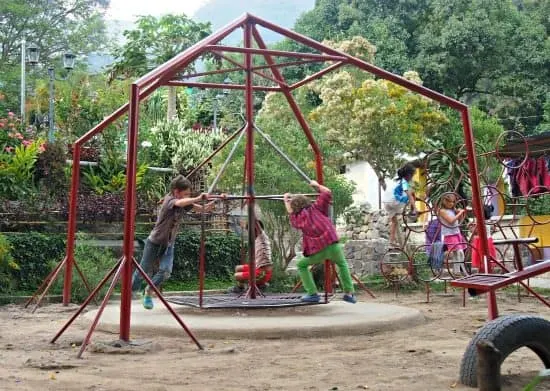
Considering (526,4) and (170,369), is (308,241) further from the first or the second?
(526,4)

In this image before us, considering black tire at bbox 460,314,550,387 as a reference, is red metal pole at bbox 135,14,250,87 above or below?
above

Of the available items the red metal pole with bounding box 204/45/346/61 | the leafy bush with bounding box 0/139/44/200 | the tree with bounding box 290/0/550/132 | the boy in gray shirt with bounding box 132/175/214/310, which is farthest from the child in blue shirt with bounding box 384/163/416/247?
the tree with bounding box 290/0/550/132

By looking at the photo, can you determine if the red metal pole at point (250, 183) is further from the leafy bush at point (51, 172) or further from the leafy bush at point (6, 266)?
the leafy bush at point (51, 172)


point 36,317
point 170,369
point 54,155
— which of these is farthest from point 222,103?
point 170,369

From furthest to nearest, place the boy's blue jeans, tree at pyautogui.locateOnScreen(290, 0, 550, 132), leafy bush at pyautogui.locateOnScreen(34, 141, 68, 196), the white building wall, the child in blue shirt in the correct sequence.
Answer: tree at pyautogui.locateOnScreen(290, 0, 550, 132)
the white building wall
leafy bush at pyautogui.locateOnScreen(34, 141, 68, 196)
the child in blue shirt
the boy's blue jeans

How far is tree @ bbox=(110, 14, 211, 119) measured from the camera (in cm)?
3091

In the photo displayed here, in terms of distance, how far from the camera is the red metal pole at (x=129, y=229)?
6.99 m

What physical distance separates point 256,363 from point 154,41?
86.3 ft

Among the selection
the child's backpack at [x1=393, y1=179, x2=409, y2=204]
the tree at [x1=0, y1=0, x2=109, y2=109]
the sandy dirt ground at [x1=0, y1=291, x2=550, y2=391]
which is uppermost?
the tree at [x1=0, y1=0, x2=109, y2=109]

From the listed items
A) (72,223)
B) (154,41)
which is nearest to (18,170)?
(72,223)

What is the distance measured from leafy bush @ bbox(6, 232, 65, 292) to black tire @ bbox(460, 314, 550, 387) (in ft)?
31.8

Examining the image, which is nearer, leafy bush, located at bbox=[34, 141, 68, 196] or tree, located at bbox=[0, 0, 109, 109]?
leafy bush, located at bbox=[34, 141, 68, 196]

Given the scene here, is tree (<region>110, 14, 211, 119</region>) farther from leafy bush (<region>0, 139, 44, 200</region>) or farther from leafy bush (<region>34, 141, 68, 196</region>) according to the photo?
leafy bush (<region>0, 139, 44, 200</region>)

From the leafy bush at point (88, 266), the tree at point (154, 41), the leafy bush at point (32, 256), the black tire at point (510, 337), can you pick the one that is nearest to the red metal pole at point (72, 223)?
the leafy bush at point (88, 266)
